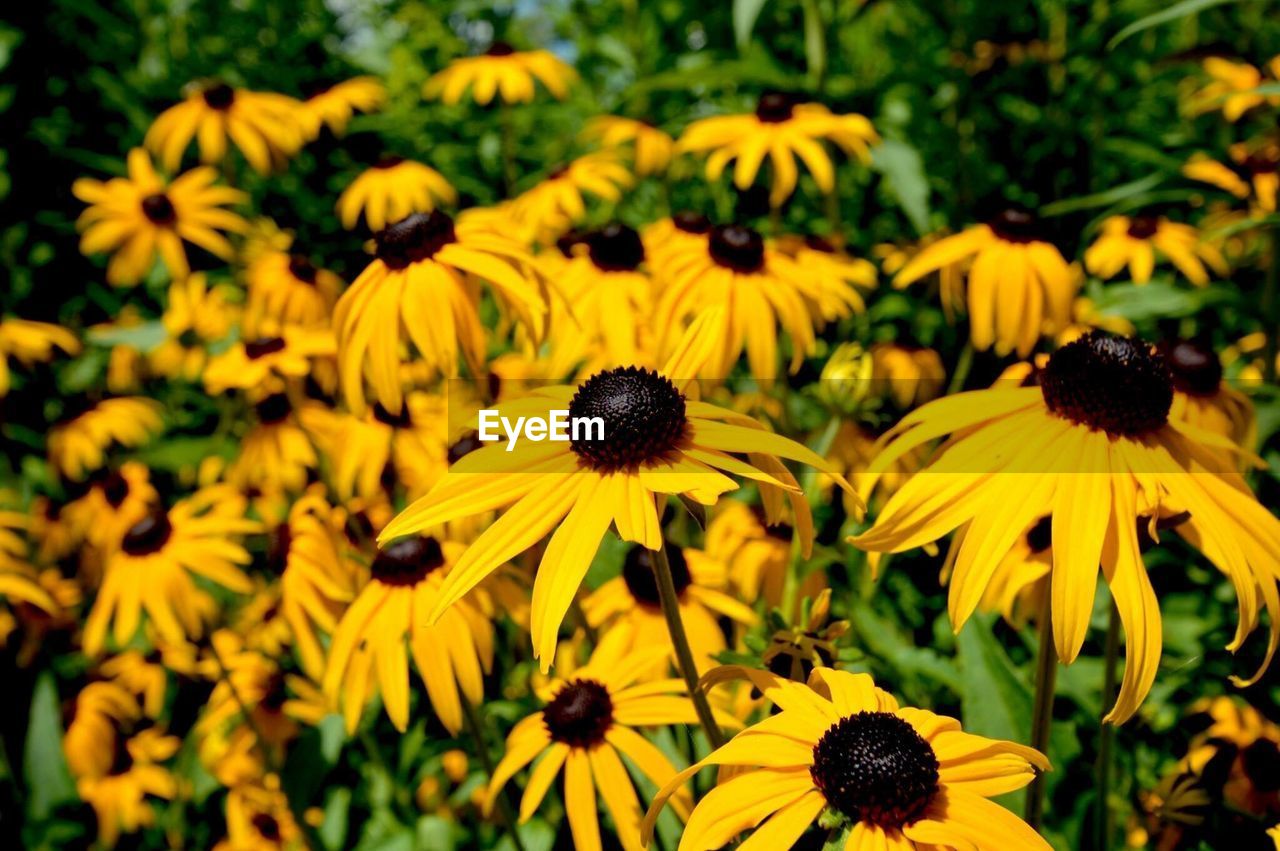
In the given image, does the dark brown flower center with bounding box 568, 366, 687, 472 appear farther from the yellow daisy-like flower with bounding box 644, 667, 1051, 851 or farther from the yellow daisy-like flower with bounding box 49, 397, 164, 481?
the yellow daisy-like flower with bounding box 49, 397, 164, 481

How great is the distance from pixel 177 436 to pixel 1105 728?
2.75 m

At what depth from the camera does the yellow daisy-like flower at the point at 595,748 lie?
1186mm

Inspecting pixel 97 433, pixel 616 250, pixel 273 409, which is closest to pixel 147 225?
pixel 97 433

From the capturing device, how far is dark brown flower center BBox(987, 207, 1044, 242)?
6.16ft

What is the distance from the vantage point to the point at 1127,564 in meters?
0.91

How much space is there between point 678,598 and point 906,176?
1.17 m

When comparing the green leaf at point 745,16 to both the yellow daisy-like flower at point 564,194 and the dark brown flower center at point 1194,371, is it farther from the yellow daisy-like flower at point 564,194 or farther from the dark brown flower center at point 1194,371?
the dark brown flower center at point 1194,371

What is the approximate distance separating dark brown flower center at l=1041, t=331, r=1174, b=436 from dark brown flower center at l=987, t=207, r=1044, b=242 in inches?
33.8

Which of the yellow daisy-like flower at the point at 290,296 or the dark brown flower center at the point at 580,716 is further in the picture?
the yellow daisy-like flower at the point at 290,296

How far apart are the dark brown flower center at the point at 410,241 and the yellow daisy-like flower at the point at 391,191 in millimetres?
1000

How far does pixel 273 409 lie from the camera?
227 centimetres

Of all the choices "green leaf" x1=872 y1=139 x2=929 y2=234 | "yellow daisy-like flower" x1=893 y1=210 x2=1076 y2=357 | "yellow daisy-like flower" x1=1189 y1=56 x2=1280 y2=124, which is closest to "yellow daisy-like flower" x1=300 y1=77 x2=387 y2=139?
"green leaf" x1=872 y1=139 x2=929 y2=234

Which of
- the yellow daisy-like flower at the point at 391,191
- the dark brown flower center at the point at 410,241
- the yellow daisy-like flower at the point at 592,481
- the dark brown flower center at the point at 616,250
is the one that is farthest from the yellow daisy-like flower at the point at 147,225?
the yellow daisy-like flower at the point at 592,481

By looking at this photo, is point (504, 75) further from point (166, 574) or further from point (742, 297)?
point (166, 574)
